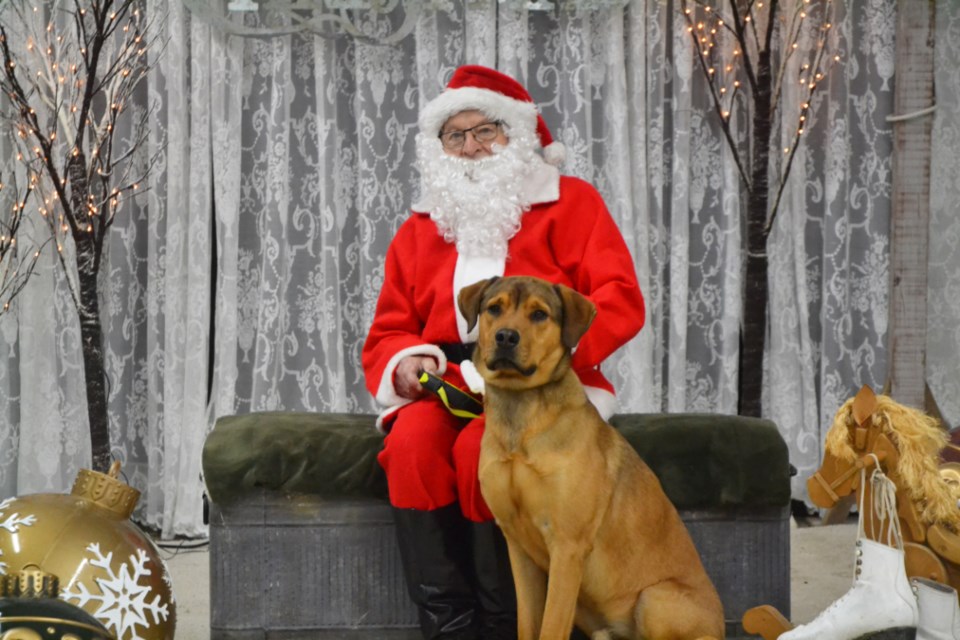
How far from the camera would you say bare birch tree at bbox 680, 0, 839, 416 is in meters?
4.17

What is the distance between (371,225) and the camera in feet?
14.3

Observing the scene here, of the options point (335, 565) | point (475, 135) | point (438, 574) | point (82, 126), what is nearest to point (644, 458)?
point (438, 574)

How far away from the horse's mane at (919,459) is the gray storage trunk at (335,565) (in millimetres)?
692

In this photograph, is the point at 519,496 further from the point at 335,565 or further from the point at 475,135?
the point at 475,135

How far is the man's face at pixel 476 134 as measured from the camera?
10.7ft

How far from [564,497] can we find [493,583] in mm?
502

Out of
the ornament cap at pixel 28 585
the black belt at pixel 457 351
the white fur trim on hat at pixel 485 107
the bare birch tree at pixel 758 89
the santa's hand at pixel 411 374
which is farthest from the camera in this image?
the bare birch tree at pixel 758 89

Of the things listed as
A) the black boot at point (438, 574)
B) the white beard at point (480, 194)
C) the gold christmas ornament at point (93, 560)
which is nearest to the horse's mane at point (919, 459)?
the black boot at point (438, 574)

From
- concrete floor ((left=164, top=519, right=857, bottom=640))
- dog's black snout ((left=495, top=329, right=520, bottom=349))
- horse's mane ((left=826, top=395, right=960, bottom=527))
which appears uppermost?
dog's black snout ((left=495, top=329, right=520, bottom=349))

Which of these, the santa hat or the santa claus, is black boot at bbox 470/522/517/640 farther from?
the santa hat

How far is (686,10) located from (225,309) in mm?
2094

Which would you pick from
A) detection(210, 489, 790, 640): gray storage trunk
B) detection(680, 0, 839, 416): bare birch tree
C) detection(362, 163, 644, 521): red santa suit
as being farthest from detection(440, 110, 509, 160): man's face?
detection(680, 0, 839, 416): bare birch tree

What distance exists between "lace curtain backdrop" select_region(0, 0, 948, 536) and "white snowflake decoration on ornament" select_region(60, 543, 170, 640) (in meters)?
1.86

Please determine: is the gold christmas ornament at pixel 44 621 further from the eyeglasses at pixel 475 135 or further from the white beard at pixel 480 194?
the eyeglasses at pixel 475 135
